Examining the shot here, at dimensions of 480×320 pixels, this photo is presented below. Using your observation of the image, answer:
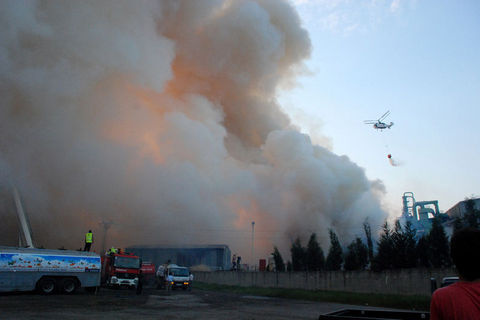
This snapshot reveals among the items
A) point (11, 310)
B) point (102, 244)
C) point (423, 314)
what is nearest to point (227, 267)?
point (102, 244)

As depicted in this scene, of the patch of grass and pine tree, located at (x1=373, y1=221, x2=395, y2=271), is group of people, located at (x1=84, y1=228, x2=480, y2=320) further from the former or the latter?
pine tree, located at (x1=373, y1=221, x2=395, y2=271)

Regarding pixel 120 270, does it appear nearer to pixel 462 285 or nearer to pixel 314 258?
pixel 314 258

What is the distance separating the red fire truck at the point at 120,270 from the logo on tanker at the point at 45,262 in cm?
282

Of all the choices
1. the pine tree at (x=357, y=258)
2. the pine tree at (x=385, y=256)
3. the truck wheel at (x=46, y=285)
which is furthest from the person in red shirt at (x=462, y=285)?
the pine tree at (x=357, y=258)

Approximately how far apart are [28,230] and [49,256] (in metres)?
12.7

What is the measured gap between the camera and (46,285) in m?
20.9

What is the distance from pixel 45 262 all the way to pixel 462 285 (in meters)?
23.0

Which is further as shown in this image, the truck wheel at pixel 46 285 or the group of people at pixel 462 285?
the truck wheel at pixel 46 285

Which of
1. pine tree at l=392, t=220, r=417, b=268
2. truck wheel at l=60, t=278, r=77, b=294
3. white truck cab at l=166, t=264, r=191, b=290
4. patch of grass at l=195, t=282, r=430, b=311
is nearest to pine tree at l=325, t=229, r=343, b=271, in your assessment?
patch of grass at l=195, t=282, r=430, b=311

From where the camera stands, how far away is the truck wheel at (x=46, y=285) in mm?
20609

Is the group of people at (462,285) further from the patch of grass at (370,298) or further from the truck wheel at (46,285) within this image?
the truck wheel at (46,285)

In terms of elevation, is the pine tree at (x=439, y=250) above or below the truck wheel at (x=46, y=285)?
above

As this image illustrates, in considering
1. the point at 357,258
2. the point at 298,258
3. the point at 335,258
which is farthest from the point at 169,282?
the point at 357,258

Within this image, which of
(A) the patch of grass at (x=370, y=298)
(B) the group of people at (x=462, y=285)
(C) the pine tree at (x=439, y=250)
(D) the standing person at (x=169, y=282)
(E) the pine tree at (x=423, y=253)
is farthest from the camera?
(D) the standing person at (x=169, y=282)
